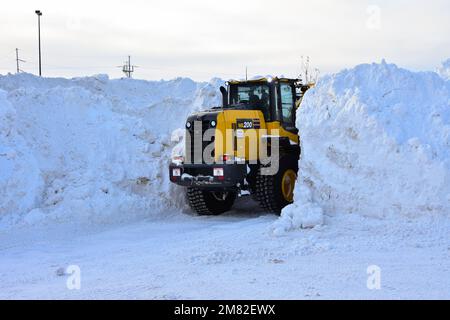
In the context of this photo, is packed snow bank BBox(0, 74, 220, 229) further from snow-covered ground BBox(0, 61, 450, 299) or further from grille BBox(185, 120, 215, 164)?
grille BBox(185, 120, 215, 164)

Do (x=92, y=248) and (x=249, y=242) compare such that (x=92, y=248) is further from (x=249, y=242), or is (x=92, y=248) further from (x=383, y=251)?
(x=383, y=251)

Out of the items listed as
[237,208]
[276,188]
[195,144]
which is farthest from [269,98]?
[237,208]

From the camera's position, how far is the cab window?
11.4 metres

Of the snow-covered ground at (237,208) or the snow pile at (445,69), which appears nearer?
the snow-covered ground at (237,208)

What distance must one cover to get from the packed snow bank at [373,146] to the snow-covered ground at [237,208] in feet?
0.06

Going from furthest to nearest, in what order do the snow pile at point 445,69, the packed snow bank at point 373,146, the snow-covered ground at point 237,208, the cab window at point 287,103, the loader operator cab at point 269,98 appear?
the snow pile at point 445,69 → the cab window at point 287,103 → the loader operator cab at point 269,98 → the packed snow bank at point 373,146 → the snow-covered ground at point 237,208

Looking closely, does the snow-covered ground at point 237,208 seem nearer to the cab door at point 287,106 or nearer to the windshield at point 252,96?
the cab door at point 287,106

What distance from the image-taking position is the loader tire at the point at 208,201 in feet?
37.3

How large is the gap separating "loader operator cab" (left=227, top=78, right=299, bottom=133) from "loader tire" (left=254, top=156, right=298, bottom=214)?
880 millimetres

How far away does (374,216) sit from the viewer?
8.90 meters

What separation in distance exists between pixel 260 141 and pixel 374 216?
9.31ft

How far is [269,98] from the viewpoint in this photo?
445 inches

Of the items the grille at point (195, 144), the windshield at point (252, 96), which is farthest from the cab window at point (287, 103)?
the grille at point (195, 144)

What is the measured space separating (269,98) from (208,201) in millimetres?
2276
